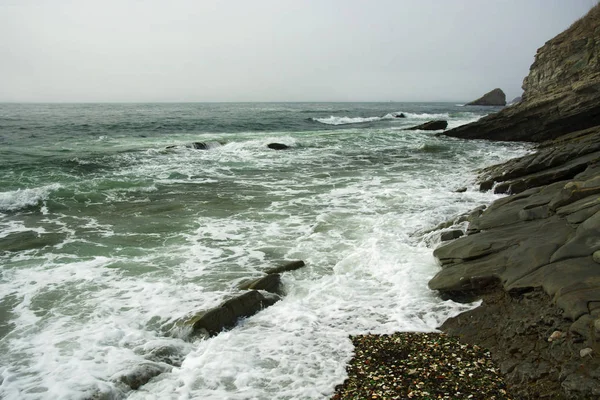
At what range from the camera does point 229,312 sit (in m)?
6.07

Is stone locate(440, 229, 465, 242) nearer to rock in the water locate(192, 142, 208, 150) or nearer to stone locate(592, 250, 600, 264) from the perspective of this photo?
stone locate(592, 250, 600, 264)

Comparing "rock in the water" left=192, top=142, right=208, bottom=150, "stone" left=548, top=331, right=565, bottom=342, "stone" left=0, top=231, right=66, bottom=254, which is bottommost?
"stone" left=0, top=231, right=66, bottom=254

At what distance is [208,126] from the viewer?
140 feet

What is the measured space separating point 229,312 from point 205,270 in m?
2.07

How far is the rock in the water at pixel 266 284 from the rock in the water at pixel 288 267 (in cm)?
60

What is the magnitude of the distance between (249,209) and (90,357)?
7.45 meters

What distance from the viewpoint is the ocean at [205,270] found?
5.00 metres

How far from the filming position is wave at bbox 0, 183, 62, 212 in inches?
506

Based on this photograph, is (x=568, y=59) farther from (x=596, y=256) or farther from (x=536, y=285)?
(x=536, y=285)

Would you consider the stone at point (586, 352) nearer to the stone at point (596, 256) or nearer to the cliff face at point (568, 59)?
the stone at point (596, 256)

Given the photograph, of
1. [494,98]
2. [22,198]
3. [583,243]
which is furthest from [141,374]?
[494,98]

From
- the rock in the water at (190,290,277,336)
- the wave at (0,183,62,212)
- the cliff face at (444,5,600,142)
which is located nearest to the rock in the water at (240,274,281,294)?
the rock in the water at (190,290,277,336)

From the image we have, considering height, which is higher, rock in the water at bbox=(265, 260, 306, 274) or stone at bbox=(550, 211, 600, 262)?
stone at bbox=(550, 211, 600, 262)

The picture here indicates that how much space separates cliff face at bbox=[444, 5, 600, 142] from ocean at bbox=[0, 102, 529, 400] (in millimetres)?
6964
